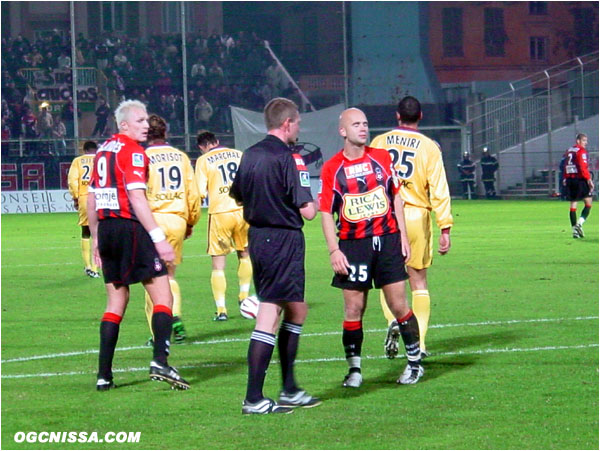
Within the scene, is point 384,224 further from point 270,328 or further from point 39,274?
point 39,274

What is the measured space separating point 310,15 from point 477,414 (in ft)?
133

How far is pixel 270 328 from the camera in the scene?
7441 millimetres

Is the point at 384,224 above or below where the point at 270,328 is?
above

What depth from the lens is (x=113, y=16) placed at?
46.4 meters

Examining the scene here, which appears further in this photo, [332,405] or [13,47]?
[13,47]

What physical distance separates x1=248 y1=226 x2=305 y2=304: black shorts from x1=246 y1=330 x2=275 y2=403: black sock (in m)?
0.24

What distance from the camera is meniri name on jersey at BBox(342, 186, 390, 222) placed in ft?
27.1

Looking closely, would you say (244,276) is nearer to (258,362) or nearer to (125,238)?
(125,238)

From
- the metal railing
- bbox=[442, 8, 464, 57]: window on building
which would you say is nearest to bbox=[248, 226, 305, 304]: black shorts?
the metal railing

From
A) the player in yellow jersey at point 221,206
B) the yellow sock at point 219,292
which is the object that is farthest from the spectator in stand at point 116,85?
the yellow sock at point 219,292

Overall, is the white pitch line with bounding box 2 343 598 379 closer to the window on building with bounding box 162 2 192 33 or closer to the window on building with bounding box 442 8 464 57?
the window on building with bounding box 162 2 192 33

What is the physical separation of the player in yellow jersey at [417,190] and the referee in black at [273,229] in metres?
2.00

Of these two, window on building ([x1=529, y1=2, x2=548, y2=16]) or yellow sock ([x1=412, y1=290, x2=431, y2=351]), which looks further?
window on building ([x1=529, y1=2, x2=548, y2=16])

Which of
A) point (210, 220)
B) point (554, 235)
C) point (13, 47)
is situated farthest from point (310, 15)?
point (210, 220)
